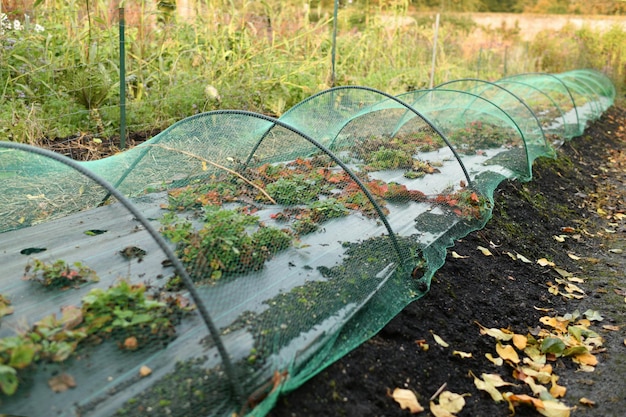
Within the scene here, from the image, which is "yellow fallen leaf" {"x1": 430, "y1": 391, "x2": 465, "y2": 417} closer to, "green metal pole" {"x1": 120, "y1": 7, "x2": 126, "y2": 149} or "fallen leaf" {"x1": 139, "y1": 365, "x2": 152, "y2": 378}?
"fallen leaf" {"x1": 139, "y1": 365, "x2": 152, "y2": 378}

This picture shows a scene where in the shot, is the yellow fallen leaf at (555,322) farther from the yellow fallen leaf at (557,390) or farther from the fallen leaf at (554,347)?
the yellow fallen leaf at (557,390)

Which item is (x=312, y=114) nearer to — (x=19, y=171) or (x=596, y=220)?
(x=19, y=171)

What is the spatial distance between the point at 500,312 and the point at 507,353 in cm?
46

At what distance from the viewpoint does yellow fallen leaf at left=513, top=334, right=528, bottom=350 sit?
3000 mm

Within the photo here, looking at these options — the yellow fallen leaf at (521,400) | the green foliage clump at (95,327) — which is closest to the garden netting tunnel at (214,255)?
the green foliage clump at (95,327)

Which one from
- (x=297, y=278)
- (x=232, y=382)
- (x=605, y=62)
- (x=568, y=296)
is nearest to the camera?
(x=232, y=382)

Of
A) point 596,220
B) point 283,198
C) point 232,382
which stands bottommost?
point 596,220

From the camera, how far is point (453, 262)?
3.60 meters

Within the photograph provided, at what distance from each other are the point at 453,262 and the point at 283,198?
124 cm

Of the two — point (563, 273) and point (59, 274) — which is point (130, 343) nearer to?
point (59, 274)

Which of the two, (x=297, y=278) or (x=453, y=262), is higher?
(x=297, y=278)

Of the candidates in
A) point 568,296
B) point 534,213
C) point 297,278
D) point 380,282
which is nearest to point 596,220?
point 534,213

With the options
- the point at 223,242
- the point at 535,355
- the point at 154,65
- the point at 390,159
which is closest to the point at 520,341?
the point at 535,355

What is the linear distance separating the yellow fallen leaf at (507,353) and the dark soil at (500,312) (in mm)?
41
